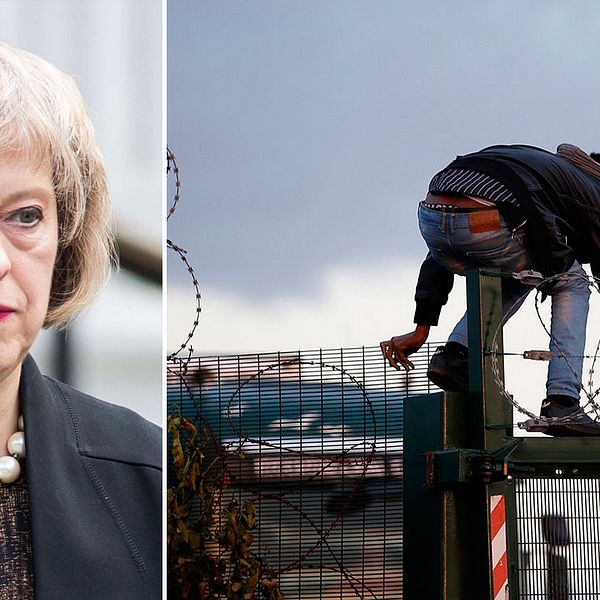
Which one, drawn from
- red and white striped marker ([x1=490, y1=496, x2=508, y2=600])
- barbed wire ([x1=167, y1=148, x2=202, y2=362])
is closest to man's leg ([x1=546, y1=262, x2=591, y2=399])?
red and white striped marker ([x1=490, y1=496, x2=508, y2=600])

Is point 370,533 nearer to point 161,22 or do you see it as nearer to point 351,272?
point 351,272

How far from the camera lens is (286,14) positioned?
5.49 metres

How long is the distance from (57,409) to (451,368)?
2191 mm

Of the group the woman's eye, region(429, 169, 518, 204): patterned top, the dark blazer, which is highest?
region(429, 169, 518, 204): patterned top

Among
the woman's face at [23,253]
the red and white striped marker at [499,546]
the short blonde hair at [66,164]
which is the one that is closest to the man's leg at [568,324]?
the red and white striped marker at [499,546]

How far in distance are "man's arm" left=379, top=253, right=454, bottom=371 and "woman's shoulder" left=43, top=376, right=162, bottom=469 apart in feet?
7.79

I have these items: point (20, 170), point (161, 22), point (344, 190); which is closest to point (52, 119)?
point (20, 170)

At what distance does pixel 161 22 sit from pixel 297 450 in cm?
270

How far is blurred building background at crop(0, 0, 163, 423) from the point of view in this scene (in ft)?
8.27

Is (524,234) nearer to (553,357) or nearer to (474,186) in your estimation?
(474,186)

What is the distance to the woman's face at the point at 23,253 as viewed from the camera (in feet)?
7.95

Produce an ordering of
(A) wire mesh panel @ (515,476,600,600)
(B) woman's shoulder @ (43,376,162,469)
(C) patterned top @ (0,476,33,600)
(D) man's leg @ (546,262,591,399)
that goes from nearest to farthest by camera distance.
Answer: (C) patterned top @ (0,476,33,600) < (B) woman's shoulder @ (43,376,162,469) < (A) wire mesh panel @ (515,476,600,600) < (D) man's leg @ (546,262,591,399)

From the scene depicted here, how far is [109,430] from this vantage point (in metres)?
2.54

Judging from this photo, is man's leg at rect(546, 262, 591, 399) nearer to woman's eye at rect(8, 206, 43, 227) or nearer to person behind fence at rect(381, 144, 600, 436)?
person behind fence at rect(381, 144, 600, 436)
